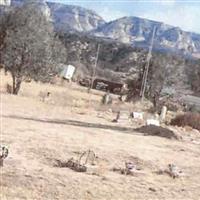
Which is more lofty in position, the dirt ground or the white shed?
the dirt ground

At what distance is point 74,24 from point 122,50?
356 feet

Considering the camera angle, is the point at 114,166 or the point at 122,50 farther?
the point at 122,50

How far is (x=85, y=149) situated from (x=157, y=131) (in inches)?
221

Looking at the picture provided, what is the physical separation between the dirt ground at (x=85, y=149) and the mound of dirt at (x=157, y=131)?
35cm

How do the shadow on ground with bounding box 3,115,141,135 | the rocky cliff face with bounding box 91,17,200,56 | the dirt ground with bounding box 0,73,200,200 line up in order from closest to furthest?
the dirt ground with bounding box 0,73,200,200, the shadow on ground with bounding box 3,115,141,135, the rocky cliff face with bounding box 91,17,200,56

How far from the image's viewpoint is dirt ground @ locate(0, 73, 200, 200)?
31.0ft

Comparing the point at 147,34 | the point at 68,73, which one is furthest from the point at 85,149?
the point at 147,34

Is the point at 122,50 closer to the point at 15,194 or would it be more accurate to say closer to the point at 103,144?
the point at 103,144

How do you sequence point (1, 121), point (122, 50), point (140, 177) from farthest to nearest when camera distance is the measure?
point (122, 50) → point (1, 121) → point (140, 177)

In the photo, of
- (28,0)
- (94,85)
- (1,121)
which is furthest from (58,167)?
(94,85)

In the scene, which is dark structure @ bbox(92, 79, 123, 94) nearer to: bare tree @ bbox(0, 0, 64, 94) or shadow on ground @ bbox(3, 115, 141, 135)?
bare tree @ bbox(0, 0, 64, 94)

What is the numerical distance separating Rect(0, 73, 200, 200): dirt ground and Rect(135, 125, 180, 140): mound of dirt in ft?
1.15

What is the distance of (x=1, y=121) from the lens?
16594 mm

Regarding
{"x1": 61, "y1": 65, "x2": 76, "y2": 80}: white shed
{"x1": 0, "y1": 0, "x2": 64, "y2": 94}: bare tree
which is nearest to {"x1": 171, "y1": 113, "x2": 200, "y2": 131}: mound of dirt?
{"x1": 0, "y1": 0, "x2": 64, "y2": 94}: bare tree
